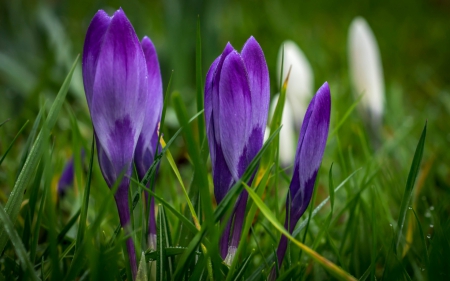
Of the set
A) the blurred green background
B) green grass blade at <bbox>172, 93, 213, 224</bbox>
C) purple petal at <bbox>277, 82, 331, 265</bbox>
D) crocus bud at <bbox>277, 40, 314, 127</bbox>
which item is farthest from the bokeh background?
green grass blade at <bbox>172, 93, 213, 224</bbox>

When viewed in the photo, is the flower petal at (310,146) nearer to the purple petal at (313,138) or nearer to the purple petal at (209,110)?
the purple petal at (313,138)

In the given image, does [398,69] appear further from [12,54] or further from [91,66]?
[91,66]

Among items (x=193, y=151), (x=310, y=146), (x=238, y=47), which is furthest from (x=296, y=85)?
(x=238, y=47)

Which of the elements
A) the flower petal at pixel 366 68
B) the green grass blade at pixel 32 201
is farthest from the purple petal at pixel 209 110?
the flower petal at pixel 366 68

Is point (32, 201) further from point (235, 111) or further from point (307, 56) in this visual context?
point (307, 56)

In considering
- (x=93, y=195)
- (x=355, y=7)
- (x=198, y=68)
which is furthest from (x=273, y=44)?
(x=198, y=68)
